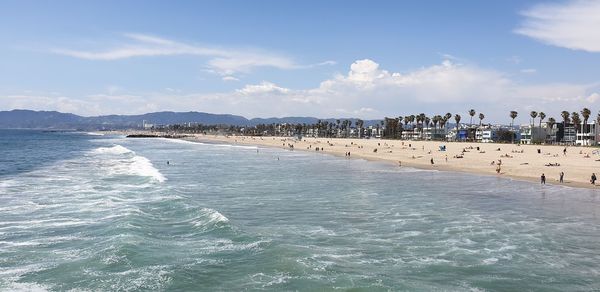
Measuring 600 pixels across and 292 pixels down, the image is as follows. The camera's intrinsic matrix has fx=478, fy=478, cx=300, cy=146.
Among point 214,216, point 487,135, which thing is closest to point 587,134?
point 487,135

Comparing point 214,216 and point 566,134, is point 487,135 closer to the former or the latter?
point 566,134

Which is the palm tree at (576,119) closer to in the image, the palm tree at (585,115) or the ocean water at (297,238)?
the palm tree at (585,115)

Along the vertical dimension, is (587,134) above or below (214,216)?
above

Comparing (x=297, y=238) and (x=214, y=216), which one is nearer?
(x=297, y=238)

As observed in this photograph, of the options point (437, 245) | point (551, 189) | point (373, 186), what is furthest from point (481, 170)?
point (437, 245)

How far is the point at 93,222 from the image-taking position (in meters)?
25.2

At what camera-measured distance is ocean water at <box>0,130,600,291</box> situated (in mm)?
16469

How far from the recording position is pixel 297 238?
72.5 ft

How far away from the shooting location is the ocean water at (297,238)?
16.5 meters

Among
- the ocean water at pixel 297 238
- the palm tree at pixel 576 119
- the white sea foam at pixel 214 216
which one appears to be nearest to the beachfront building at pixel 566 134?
the palm tree at pixel 576 119

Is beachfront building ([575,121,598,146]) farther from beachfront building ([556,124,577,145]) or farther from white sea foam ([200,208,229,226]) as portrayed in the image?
white sea foam ([200,208,229,226])

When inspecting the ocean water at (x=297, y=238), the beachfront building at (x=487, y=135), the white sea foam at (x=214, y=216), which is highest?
the beachfront building at (x=487, y=135)

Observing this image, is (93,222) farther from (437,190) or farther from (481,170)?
(481,170)

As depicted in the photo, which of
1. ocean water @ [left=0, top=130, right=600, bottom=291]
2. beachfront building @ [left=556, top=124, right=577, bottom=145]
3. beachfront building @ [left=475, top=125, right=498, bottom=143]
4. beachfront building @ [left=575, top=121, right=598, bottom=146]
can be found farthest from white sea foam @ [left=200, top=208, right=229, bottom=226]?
beachfront building @ [left=475, top=125, right=498, bottom=143]
